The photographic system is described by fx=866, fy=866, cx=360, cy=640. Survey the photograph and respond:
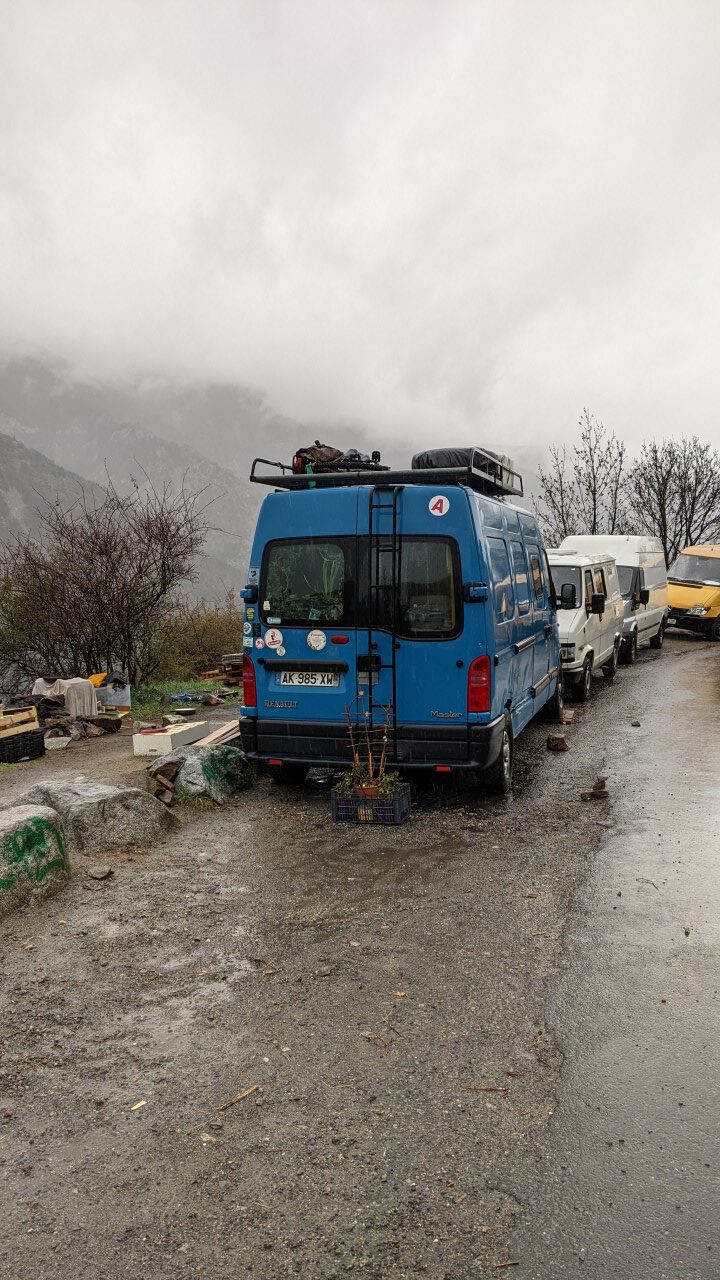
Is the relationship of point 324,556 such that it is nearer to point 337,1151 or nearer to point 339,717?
point 339,717

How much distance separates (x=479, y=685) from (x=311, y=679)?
141cm

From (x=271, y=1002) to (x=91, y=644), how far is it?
1334 cm

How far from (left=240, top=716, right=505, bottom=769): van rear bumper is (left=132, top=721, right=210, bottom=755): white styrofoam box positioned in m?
2.42

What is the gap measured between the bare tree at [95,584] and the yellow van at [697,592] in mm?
13584

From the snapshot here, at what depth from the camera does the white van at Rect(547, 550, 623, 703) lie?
12.7 meters

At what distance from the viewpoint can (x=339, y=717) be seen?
7160mm

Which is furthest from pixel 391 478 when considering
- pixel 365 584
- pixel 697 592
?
pixel 697 592

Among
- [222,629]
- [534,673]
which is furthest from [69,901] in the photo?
[222,629]

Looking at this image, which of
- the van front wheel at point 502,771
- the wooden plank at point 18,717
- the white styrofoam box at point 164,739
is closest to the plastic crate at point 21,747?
the wooden plank at point 18,717

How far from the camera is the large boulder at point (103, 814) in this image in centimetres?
628

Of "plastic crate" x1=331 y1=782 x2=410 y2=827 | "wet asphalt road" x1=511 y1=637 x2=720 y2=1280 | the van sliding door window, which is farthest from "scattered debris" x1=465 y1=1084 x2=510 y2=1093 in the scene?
the van sliding door window

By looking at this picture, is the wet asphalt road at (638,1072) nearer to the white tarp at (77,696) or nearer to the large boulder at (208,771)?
the large boulder at (208,771)

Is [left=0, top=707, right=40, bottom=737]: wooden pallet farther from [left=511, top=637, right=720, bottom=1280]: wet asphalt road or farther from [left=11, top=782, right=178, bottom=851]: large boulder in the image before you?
[left=511, top=637, right=720, bottom=1280]: wet asphalt road

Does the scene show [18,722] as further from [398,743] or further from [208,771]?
[398,743]
